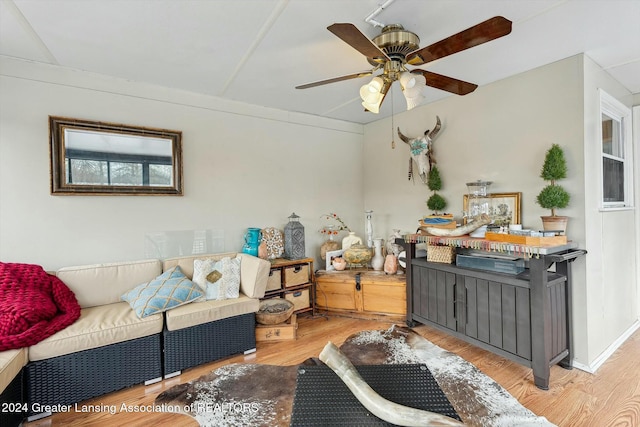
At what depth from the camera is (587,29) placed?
2004 mm

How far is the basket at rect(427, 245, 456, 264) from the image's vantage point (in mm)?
2830

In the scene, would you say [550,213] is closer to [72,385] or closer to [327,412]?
[327,412]

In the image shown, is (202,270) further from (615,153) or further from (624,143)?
(624,143)

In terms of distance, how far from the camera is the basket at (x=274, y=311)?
2.90 metres

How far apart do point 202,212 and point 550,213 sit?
327cm

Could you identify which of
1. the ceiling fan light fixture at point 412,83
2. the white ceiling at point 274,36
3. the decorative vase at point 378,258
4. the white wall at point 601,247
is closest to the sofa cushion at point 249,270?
the decorative vase at point 378,258

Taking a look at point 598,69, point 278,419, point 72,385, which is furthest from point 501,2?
point 72,385

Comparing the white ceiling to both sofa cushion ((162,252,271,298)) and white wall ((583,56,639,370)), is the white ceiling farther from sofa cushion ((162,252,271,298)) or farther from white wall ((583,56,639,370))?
sofa cushion ((162,252,271,298))

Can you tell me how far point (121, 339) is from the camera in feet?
7.04

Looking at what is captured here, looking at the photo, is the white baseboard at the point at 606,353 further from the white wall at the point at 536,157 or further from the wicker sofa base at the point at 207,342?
the wicker sofa base at the point at 207,342

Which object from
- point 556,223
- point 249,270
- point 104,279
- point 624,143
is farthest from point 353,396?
point 624,143

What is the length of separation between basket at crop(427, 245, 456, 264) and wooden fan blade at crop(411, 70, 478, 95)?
143 centimetres

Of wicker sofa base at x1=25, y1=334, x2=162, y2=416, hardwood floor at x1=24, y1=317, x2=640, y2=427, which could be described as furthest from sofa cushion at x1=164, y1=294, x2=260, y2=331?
hardwood floor at x1=24, y1=317, x2=640, y2=427

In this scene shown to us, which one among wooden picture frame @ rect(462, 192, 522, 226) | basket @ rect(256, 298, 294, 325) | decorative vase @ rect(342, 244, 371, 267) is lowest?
basket @ rect(256, 298, 294, 325)
